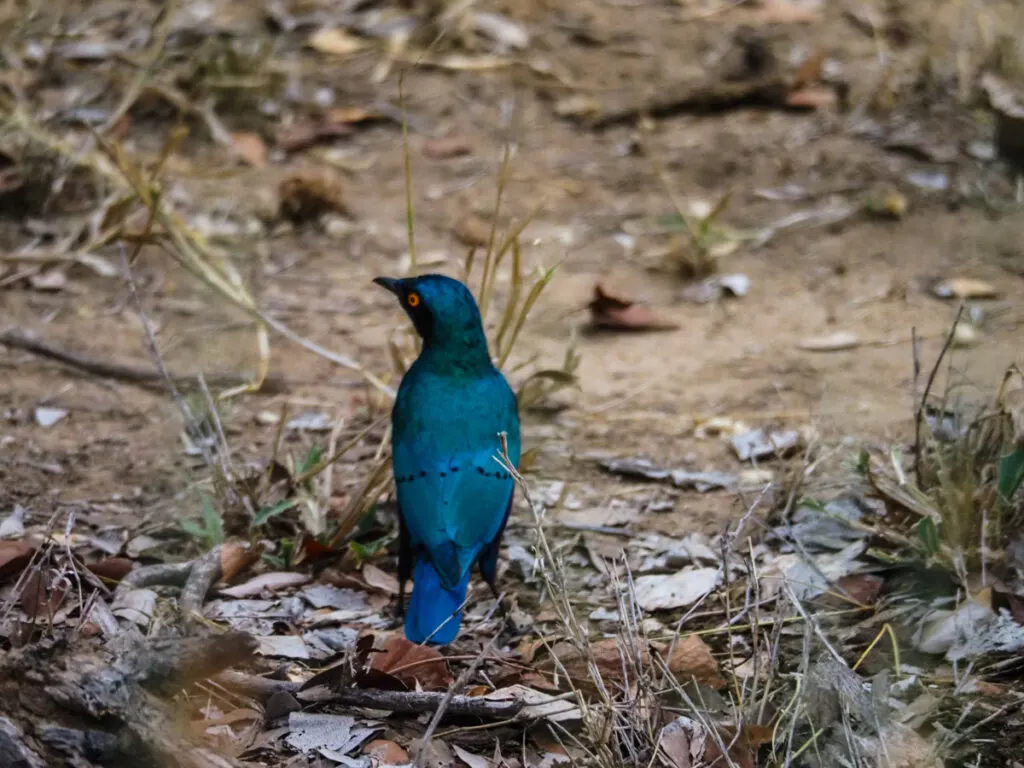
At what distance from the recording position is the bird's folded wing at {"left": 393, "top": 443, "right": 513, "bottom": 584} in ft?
10.3

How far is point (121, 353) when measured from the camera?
4633 millimetres

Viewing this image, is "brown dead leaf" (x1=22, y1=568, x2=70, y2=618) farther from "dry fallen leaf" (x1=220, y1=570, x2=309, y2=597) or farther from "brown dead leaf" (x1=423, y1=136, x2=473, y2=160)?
"brown dead leaf" (x1=423, y1=136, x2=473, y2=160)

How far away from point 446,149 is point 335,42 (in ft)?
3.83

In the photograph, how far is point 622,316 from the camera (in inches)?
194

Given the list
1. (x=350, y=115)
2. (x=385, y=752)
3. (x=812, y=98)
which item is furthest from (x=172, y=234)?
(x=812, y=98)

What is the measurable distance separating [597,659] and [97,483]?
1.69 m

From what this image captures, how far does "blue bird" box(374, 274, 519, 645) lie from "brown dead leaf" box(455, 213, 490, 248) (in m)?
1.73

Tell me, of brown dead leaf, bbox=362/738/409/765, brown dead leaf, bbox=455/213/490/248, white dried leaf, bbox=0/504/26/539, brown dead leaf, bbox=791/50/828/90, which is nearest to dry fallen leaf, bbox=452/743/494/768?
brown dead leaf, bbox=362/738/409/765

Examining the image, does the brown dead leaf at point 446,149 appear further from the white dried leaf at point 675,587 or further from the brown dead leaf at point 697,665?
the brown dead leaf at point 697,665

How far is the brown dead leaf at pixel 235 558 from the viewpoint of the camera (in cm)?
336

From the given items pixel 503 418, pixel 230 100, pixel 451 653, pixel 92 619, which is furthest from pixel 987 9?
pixel 92 619

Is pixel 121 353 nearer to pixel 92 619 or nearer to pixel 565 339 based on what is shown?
pixel 565 339

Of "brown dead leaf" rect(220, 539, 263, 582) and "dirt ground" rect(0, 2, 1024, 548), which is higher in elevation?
"brown dead leaf" rect(220, 539, 263, 582)

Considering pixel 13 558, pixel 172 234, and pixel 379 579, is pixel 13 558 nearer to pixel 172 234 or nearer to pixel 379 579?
pixel 379 579
